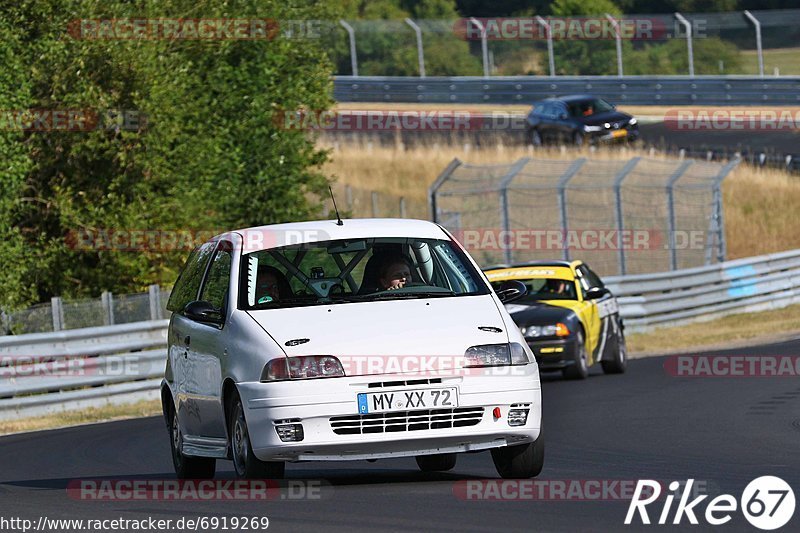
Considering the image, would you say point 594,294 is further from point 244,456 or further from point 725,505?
point 725,505

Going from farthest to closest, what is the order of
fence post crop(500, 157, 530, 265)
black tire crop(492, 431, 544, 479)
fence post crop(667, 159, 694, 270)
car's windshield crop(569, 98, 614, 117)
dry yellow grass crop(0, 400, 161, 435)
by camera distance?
car's windshield crop(569, 98, 614, 117) → fence post crop(667, 159, 694, 270) → fence post crop(500, 157, 530, 265) → dry yellow grass crop(0, 400, 161, 435) → black tire crop(492, 431, 544, 479)

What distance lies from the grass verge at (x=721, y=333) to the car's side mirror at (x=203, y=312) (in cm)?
1679

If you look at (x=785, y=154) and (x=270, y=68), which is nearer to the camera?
(x=270, y=68)

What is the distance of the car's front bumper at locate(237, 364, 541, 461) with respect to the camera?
9.65m

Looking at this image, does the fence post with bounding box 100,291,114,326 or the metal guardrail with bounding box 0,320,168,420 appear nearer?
the metal guardrail with bounding box 0,320,168,420

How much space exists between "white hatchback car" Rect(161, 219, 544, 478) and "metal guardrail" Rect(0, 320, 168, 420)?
9.51 metres

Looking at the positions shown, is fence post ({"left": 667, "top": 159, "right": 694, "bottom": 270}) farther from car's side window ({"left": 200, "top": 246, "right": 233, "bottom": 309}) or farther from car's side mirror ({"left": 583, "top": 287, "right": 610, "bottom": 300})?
car's side window ({"left": 200, "top": 246, "right": 233, "bottom": 309})

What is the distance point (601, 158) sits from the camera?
46.8 metres

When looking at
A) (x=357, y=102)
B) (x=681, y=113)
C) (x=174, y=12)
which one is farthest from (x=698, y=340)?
(x=357, y=102)

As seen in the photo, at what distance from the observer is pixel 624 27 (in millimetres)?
65625

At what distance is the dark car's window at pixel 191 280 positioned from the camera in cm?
1166

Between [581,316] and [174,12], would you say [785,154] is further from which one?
[581,316]

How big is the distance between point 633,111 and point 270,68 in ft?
81.6

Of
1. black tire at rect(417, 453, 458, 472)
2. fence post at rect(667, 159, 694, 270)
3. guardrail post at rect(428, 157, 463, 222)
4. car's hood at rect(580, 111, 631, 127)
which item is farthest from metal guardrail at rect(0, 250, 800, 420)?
car's hood at rect(580, 111, 631, 127)
